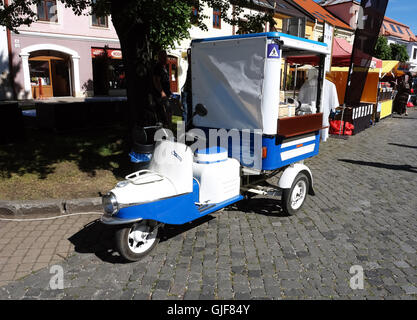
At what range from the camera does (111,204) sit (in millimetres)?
3295

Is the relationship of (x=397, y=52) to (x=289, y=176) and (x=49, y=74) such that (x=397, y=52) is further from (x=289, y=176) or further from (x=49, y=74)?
(x=289, y=176)

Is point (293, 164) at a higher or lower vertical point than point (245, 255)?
higher

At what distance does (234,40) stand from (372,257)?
312 centimetres

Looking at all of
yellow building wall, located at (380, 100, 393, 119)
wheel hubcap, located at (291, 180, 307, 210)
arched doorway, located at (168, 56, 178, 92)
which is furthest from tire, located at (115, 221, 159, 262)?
arched doorway, located at (168, 56, 178, 92)

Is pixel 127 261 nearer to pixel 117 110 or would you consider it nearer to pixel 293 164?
pixel 293 164

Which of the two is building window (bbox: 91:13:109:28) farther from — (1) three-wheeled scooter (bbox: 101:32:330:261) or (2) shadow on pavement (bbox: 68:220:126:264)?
(2) shadow on pavement (bbox: 68:220:126:264)

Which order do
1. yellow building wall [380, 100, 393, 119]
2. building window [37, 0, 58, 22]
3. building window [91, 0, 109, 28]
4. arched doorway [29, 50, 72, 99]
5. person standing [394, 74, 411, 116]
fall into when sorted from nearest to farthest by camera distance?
1. yellow building wall [380, 100, 393, 119]
2. person standing [394, 74, 411, 116]
3. building window [37, 0, 58, 22]
4. arched doorway [29, 50, 72, 99]
5. building window [91, 0, 109, 28]

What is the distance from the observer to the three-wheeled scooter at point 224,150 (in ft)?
11.4

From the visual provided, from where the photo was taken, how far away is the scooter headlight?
327 cm

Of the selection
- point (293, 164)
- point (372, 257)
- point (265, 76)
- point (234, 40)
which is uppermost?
point (234, 40)

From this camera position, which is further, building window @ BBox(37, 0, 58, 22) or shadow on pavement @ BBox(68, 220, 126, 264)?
building window @ BBox(37, 0, 58, 22)

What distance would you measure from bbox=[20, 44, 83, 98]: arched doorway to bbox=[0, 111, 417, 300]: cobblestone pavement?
59.4ft

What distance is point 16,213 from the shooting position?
15.2ft

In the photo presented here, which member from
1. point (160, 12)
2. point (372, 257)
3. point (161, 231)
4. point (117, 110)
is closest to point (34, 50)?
point (117, 110)
